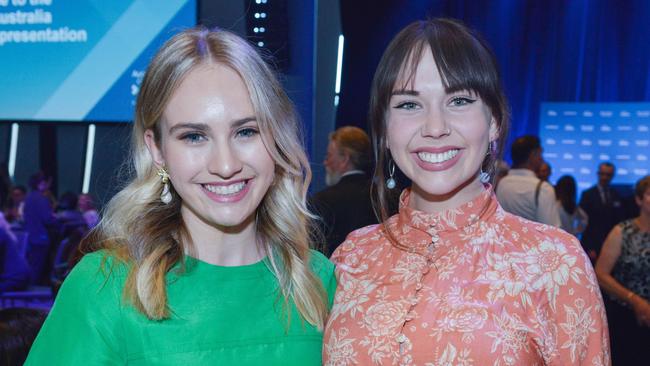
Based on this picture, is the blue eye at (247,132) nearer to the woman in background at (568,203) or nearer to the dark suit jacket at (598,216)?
the woman in background at (568,203)

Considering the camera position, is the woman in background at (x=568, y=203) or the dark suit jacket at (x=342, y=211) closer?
the dark suit jacket at (x=342, y=211)

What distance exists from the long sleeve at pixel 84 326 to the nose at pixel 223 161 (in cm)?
33

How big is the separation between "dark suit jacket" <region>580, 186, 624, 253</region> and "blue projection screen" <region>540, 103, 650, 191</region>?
2045mm

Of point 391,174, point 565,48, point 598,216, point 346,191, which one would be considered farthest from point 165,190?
point 565,48

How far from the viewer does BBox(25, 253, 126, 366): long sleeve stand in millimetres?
1668

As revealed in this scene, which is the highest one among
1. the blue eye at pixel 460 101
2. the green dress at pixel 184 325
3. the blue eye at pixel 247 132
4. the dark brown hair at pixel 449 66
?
the dark brown hair at pixel 449 66

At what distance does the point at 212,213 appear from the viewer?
181cm

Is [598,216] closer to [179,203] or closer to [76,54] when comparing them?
[76,54]

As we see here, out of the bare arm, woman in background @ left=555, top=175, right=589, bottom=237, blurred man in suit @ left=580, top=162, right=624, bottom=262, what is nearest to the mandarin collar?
the bare arm

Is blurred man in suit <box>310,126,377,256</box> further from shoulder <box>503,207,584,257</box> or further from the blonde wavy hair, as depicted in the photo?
shoulder <box>503,207,584,257</box>

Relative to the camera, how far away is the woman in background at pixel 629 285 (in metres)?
4.02

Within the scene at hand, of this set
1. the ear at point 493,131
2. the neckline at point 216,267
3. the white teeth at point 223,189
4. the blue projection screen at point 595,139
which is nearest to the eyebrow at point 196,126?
the white teeth at point 223,189

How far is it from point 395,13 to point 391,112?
7.92m

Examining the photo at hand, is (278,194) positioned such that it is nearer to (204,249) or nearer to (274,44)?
(204,249)
